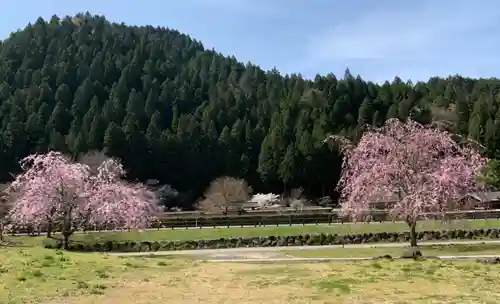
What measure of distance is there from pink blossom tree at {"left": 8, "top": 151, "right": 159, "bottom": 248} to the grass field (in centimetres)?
1813

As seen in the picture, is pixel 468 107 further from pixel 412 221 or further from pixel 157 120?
pixel 412 221

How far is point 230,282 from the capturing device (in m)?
13.3

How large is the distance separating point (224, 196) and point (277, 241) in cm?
2558

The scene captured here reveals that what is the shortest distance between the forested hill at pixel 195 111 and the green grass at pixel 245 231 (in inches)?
1213

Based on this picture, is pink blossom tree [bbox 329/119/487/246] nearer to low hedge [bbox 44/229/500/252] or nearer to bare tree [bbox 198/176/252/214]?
low hedge [bbox 44/229/500/252]

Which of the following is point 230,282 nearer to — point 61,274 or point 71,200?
point 61,274

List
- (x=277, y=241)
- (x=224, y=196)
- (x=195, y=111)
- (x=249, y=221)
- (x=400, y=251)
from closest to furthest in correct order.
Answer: (x=400, y=251) → (x=277, y=241) → (x=249, y=221) → (x=224, y=196) → (x=195, y=111)

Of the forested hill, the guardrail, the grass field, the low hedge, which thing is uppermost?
the forested hill

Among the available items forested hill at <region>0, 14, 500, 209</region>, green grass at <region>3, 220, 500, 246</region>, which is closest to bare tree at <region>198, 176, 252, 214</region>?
forested hill at <region>0, 14, 500, 209</region>

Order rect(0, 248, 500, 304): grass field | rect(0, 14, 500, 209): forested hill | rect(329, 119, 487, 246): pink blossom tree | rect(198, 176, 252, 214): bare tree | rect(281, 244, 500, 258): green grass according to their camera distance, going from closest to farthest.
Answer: rect(0, 248, 500, 304): grass field, rect(281, 244, 500, 258): green grass, rect(329, 119, 487, 246): pink blossom tree, rect(198, 176, 252, 214): bare tree, rect(0, 14, 500, 209): forested hill

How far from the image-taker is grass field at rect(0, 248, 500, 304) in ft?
35.9

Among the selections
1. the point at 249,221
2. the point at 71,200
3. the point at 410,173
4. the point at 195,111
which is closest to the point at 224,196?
the point at 249,221

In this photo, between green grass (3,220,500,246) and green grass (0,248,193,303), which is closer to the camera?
green grass (0,248,193,303)

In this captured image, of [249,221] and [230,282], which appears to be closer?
[230,282]
